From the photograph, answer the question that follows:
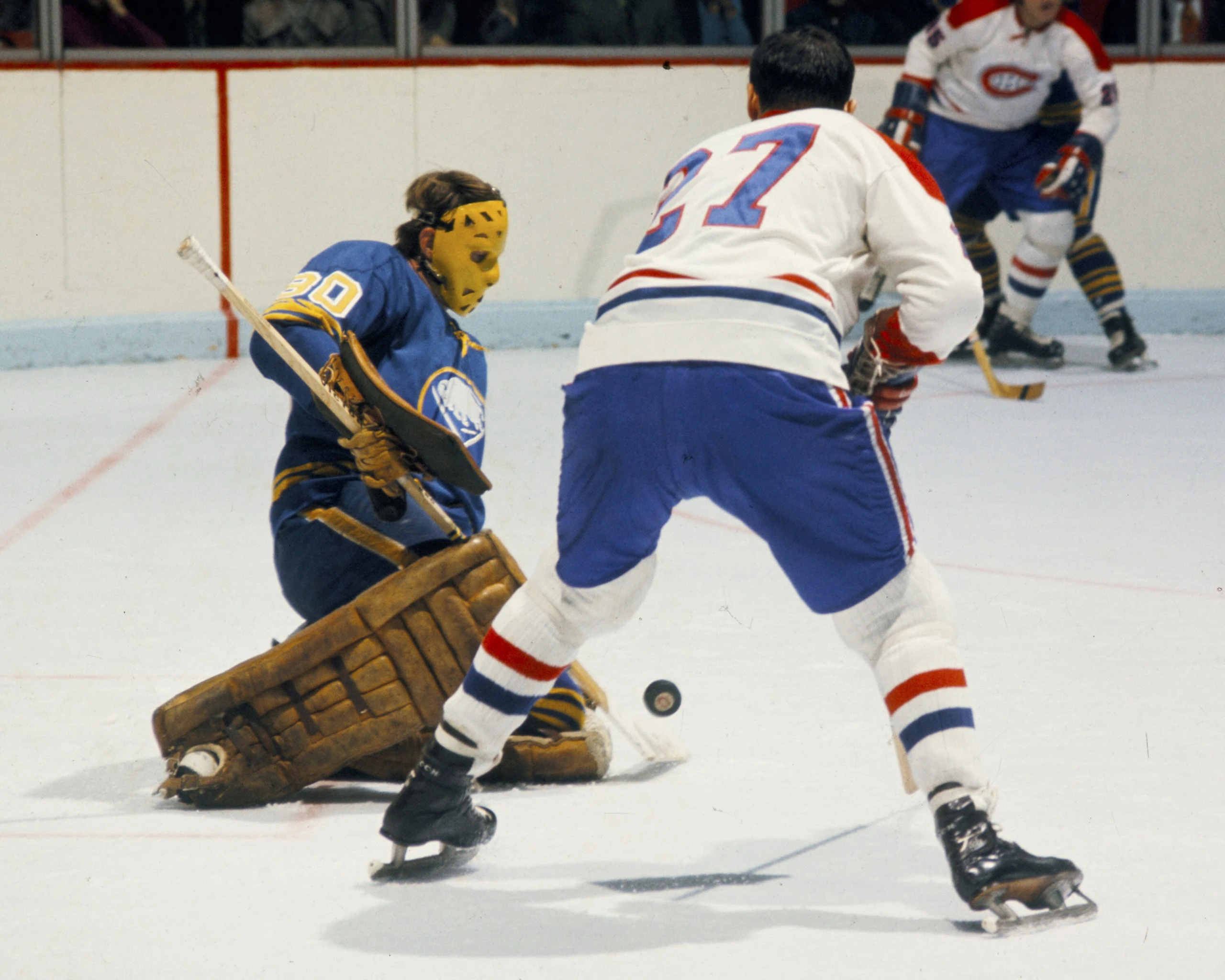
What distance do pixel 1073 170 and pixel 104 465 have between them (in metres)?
3.63

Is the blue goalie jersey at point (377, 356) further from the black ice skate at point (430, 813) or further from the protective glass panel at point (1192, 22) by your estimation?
the protective glass panel at point (1192, 22)

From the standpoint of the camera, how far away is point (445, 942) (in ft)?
6.56

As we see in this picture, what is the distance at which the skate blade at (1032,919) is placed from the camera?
1.98 metres

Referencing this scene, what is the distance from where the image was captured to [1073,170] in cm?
658

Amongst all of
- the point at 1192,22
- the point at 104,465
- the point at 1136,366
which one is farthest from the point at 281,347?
the point at 1192,22

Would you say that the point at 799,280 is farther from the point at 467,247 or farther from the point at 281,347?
the point at 467,247

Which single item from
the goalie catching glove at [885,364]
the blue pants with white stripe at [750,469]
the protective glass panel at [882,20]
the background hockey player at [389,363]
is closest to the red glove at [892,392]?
the goalie catching glove at [885,364]

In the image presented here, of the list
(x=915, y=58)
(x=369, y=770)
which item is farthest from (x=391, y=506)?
(x=915, y=58)

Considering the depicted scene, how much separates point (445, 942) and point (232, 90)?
5606 mm

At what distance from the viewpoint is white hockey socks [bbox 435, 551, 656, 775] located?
2115 millimetres

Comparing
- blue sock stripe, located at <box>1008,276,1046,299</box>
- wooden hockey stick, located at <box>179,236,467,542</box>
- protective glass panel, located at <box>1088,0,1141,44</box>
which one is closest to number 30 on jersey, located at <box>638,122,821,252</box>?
wooden hockey stick, located at <box>179,236,467,542</box>

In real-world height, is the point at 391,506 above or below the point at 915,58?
below

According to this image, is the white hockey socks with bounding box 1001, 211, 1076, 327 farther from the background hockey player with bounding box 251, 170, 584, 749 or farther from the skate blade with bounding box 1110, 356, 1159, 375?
the background hockey player with bounding box 251, 170, 584, 749

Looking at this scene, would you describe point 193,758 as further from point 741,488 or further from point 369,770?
point 741,488
